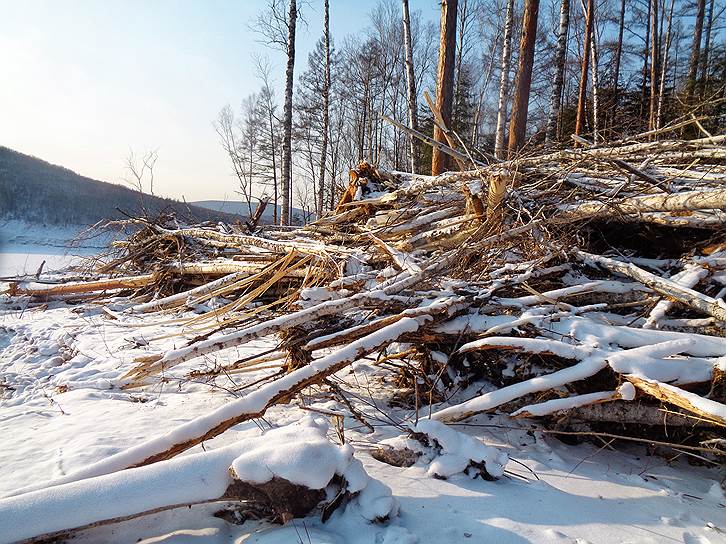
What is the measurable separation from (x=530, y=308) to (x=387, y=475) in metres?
1.34

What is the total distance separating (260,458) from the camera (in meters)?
1.37

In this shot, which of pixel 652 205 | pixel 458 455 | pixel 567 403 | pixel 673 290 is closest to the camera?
pixel 458 455

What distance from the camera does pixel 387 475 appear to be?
1.72 meters

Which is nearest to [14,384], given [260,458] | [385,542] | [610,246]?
[260,458]

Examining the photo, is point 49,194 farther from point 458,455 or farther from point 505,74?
point 458,455

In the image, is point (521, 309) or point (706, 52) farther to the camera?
point (706, 52)

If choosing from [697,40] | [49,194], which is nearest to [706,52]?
[697,40]

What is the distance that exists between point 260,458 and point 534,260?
7.66 ft

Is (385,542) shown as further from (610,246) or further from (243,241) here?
(243,241)

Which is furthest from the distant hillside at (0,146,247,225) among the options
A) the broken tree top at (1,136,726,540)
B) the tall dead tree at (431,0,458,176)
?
the broken tree top at (1,136,726,540)

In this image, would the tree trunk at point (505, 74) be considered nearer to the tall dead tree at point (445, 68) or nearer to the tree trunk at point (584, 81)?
the tree trunk at point (584, 81)

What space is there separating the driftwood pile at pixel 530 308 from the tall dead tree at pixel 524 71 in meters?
4.73

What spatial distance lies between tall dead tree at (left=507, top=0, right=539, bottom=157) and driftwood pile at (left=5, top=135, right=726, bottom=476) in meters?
4.73

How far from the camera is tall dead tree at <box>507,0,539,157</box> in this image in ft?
26.9
